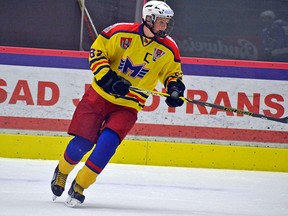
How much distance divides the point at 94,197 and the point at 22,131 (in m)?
2.16

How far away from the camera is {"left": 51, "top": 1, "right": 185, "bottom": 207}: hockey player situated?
5.20 meters

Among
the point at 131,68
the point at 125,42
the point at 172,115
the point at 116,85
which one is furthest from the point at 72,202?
the point at 172,115

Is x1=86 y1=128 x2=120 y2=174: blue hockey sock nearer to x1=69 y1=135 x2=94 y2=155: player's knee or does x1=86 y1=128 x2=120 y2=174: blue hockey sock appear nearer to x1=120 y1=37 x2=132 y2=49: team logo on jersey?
x1=69 y1=135 x2=94 y2=155: player's knee

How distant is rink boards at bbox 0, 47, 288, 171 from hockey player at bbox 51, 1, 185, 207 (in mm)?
2191

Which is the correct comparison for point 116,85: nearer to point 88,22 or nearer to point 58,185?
point 58,185

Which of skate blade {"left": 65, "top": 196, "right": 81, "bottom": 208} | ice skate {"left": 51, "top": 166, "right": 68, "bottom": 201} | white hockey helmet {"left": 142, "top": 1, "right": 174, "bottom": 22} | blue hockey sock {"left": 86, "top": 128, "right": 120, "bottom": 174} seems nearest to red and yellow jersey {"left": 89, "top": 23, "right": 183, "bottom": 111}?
white hockey helmet {"left": 142, "top": 1, "right": 174, "bottom": 22}

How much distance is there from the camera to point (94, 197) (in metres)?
5.62

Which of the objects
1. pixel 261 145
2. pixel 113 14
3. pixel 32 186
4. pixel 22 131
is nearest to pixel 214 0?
pixel 113 14

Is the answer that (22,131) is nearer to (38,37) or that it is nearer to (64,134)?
(64,134)

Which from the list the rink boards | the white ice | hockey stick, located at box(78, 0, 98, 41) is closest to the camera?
the white ice

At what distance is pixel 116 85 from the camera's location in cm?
518

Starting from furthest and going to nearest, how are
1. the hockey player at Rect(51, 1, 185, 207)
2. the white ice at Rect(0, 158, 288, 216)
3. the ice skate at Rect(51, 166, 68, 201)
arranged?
the ice skate at Rect(51, 166, 68, 201), the hockey player at Rect(51, 1, 185, 207), the white ice at Rect(0, 158, 288, 216)

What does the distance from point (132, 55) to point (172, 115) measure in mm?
2415

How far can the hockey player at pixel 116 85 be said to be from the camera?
5.20 m
